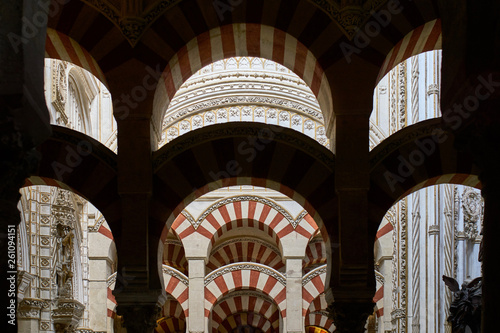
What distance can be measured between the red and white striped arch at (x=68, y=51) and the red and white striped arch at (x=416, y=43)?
9.95 feet

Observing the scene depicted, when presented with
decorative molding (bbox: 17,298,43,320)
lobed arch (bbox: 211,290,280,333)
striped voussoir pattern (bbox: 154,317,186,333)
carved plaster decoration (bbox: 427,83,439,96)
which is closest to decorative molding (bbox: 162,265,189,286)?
lobed arch (bbox: 211,290,280,333)

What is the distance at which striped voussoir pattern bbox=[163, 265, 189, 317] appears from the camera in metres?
18.9

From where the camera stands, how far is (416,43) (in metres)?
9.08

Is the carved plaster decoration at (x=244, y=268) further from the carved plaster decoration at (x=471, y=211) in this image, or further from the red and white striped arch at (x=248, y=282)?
the carved plaster decoration at (x=471, y=211)

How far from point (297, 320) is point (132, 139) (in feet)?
35.5

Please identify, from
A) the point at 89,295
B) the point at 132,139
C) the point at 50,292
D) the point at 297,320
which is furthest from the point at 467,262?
the point at 89,295

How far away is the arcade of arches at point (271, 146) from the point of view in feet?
17.9

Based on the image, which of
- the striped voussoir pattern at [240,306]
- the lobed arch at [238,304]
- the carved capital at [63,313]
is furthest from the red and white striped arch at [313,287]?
the carved capital at [63,313]

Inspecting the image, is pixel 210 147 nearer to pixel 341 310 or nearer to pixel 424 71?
pixel 341 310

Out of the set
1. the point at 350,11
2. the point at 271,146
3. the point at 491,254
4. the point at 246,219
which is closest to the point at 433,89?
the point at 350,11

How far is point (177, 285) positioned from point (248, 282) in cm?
164

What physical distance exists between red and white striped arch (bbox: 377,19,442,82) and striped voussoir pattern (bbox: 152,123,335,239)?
1.17 meters

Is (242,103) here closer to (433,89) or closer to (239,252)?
(239,252)

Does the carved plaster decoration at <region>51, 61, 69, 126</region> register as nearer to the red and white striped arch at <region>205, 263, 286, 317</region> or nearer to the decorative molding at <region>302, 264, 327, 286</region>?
the red and white striped arch at <region>205, 263, 286, 317</region>
